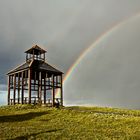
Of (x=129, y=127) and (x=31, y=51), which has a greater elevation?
(x=31, y=51)

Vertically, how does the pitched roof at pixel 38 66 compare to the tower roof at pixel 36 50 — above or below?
below

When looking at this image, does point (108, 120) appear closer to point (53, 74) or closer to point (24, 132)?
point (24, 132)

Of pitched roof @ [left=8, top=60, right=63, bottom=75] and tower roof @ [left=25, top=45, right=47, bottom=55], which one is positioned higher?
tower roof @ [left=25, top=45, right=47, bottom=55]

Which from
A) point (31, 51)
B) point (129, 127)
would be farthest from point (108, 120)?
point (31, 51)

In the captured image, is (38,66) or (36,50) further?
(36,50)

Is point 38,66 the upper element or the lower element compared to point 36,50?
lower

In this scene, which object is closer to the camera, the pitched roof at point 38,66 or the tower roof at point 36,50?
the pitched roof at point 38,66

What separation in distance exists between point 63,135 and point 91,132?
2.60 m

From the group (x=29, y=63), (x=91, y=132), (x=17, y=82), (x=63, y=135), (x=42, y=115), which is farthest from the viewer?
(x=17, y=82)

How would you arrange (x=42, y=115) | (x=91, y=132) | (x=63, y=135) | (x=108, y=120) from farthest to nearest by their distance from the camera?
1. (x=42, y=115)
2. (x=108, y=120)
3. (x=91, y=132)
4. (x=63, y=135)

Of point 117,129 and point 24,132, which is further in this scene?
point 117,129

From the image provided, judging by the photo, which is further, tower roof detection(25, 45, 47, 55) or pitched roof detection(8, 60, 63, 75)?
tower roof detection(25, 45, 47, 55)

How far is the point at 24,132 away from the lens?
21.2m

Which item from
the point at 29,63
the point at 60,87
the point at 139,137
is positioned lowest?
the point at 139,137
